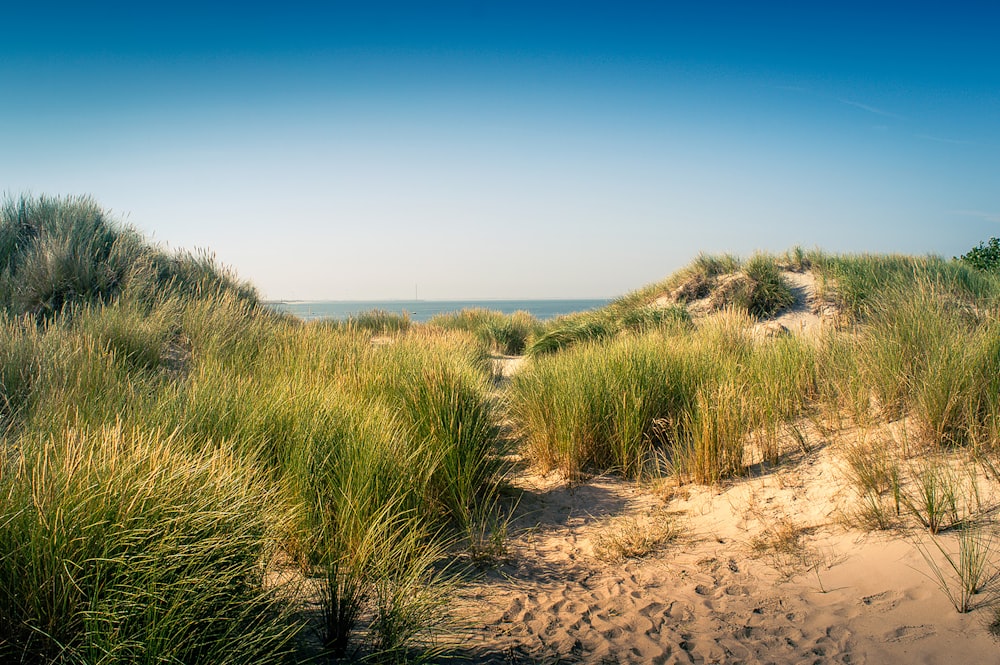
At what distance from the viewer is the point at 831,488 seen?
4062mm

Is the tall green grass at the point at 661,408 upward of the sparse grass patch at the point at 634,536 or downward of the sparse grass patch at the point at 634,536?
upward

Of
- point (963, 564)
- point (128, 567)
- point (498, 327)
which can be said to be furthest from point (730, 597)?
point (498, 327)

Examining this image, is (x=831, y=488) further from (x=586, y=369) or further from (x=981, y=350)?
(x=586, y=369)

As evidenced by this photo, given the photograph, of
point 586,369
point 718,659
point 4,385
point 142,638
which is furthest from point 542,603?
point 4,385

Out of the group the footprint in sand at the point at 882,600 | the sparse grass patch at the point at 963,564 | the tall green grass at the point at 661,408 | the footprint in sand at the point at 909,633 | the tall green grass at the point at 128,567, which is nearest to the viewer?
the tall green grass at the point at 128,567

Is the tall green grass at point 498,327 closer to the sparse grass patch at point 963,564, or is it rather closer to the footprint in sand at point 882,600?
the sparse grass patch at point 963,564

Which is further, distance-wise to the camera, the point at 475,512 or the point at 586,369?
the point at 586,369

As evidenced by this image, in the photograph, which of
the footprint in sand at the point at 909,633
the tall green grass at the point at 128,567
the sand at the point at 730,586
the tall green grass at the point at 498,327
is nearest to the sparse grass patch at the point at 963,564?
the sand at the point at 730,586

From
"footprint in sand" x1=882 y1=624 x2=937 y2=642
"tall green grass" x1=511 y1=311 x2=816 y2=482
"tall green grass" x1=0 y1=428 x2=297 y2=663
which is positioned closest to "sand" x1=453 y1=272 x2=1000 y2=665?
"footprint in sand" x1=882 y1=624 x2=937 y2=642

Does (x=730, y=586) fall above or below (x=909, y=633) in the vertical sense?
below

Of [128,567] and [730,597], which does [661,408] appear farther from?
[128,567]

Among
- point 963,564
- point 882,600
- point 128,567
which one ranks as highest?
point 128,567

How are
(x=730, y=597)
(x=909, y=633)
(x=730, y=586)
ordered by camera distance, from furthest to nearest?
1. (x=730, y=586)
2. (x=730, y=597)
3. (x=909, y=633)

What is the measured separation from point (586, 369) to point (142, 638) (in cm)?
456
